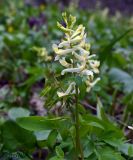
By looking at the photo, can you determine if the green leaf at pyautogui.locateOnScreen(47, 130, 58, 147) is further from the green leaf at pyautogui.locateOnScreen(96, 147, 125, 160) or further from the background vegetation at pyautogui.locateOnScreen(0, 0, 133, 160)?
the green leaf at pyautogui.locateOnScreen(96, 147, 125, 160)

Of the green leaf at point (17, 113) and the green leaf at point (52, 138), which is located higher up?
the green leaf at point (17, 113)

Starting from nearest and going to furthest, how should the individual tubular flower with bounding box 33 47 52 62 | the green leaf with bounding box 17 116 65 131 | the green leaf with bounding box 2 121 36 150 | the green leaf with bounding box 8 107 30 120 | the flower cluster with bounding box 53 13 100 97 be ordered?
the flower cluster with bounding box 53 13 100 97
the green leaf with bounding box 17 116 65 131
the green leaf with bounding box 2 121 36 150
the green leaf with bounding box 8 107 30 120
the individual tubular flower with bounding box 33 47 52 62

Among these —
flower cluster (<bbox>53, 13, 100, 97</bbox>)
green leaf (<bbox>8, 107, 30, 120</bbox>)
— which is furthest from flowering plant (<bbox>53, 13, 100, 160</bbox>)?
green leaf (<bbox>8, 107, 30, 120</bbox>)

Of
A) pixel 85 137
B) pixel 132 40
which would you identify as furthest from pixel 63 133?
pixel 132 40

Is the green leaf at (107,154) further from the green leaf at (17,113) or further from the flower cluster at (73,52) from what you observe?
the green leaf at (17,113)

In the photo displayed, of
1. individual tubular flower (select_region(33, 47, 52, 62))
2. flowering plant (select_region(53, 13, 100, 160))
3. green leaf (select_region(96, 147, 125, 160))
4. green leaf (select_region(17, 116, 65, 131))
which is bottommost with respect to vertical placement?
green leaf (select_region(96, 147, 125, 160))

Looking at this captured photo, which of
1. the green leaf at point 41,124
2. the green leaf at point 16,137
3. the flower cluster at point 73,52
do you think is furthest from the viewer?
the green leaf at point 16,137

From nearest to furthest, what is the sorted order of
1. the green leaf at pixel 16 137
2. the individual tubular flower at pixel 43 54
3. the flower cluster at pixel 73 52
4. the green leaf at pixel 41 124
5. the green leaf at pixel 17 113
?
the flower cluster at pixel 73 52 → the green leaf at pixel 41 124 → the green leaf at pixel 16 137 → the green leaf at pixel 17 113 → the individual tubular flower at pixel 43 54

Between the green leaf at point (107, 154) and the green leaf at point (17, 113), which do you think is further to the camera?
the green leaf at point (17, 113)

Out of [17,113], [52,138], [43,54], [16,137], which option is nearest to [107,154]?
[52,138]

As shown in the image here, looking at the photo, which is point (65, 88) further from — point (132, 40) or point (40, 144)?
point (132, 40)

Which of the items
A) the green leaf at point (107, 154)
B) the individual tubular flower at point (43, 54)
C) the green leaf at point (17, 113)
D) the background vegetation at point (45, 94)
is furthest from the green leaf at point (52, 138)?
the individual tubular flower at point (43, 54)
